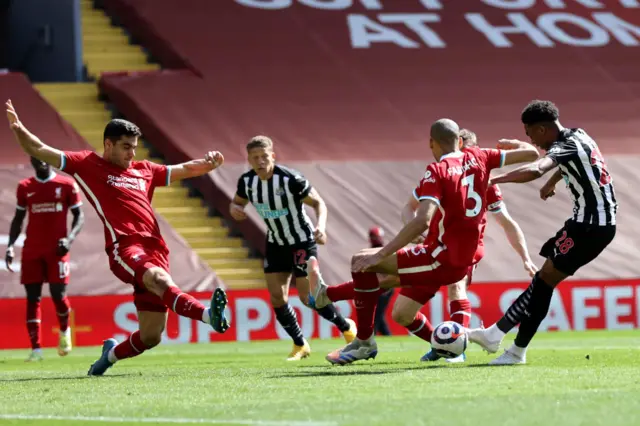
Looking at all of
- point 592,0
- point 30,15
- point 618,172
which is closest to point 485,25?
point 592,0

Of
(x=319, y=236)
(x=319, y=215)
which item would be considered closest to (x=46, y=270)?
(x=319, y=215)

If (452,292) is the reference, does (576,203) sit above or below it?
above

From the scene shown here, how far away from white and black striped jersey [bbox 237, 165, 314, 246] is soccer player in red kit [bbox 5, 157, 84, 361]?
9.17 feet

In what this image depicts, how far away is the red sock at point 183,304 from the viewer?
8281 mm

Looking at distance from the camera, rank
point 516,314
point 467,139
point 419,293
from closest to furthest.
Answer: point 516,314 < point 419,293 < point 467,139

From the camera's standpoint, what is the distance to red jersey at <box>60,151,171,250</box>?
8945mm

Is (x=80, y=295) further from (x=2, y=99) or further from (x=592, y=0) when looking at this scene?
(x=592, y=0)

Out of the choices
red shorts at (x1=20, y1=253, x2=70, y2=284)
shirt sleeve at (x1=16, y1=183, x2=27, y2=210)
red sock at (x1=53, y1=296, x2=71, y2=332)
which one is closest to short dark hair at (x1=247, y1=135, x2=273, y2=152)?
red shorts at (x1=20, y1=253, x2=70, y2=284)

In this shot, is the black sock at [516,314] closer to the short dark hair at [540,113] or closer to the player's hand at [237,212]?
the short dark hair at [540,113]

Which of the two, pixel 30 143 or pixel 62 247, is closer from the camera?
pixel 30 143

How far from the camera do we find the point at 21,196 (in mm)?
13836

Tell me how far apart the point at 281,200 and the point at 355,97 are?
1124 cm

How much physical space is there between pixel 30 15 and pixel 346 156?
7.72 m

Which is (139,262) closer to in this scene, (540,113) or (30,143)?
(30,143)
